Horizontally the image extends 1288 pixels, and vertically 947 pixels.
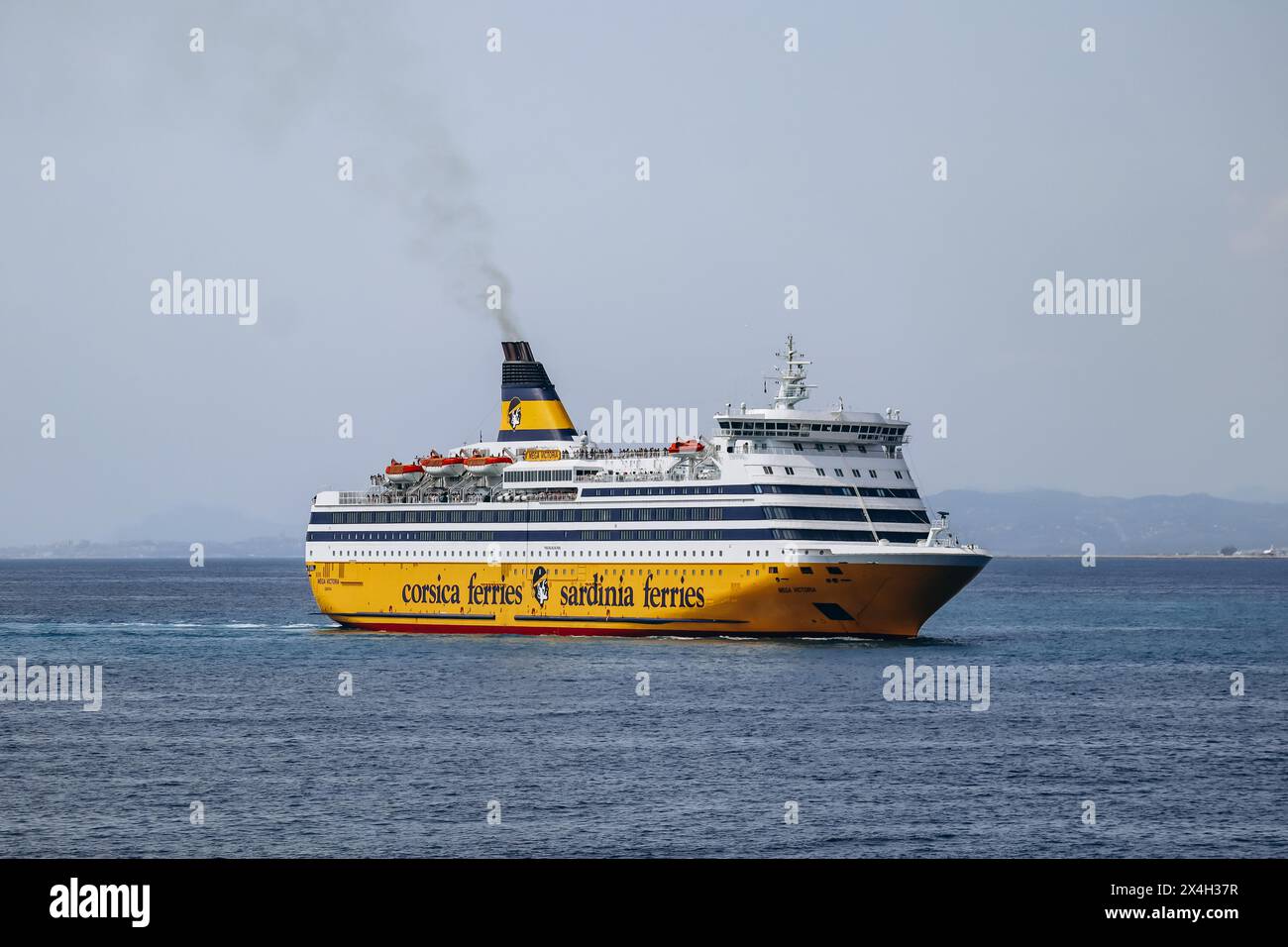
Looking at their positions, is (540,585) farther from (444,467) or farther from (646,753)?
(646,753)

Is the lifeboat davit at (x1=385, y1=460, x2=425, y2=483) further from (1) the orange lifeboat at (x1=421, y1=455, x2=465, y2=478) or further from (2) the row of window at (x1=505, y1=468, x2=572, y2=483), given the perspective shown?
(2) the row of window at (x1=505, y1=468, x2=572, y2=483)

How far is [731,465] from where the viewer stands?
Answer: 214ft

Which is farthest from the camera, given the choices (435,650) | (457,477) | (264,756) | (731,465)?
(457,477)

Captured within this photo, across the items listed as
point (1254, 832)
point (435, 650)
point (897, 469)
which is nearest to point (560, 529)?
point (435, 650)

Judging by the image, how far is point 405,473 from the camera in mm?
80938

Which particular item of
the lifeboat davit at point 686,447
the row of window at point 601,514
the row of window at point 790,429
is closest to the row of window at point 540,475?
the row of window at point 601,514

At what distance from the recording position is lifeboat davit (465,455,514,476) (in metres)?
76.9

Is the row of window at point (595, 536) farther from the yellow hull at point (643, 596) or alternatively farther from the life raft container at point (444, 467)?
the life raft container at point (444, 467)

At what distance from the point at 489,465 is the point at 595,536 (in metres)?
9.24

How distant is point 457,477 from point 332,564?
9.52 metres

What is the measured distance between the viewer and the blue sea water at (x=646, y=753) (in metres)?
32.0

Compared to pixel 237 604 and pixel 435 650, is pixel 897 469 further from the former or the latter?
pixel 237 604
